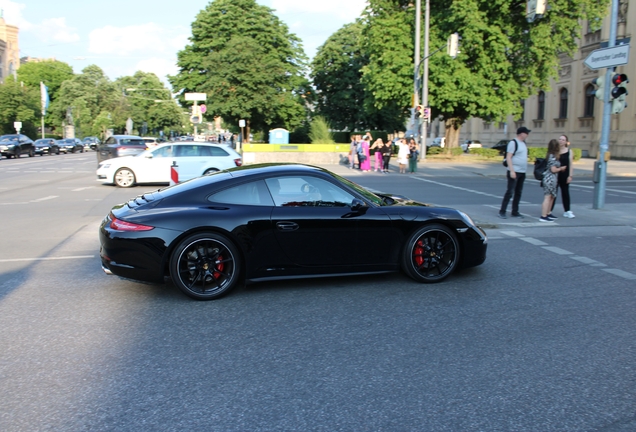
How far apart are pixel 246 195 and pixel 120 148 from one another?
1978 centimetres

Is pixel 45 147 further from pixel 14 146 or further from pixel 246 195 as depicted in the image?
pixel 246 195

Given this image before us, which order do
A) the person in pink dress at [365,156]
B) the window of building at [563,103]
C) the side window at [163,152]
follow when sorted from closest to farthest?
the side window at [163,152], the person in pink dress at [365,156], the window of building at [563,103]

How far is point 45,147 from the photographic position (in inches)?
2039

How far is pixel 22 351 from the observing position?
4.43m

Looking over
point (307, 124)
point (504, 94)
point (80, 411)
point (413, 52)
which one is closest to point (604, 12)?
point (504, 94)

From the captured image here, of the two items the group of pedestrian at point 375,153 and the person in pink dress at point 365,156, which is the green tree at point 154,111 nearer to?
the group of pedestrian at point 375,153

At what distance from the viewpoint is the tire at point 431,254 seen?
6.34 meters

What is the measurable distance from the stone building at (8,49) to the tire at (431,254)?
101m

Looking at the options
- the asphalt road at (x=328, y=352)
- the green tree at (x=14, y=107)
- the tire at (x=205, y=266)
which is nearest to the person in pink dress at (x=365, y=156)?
the asphalt road at (x=328, y=352)

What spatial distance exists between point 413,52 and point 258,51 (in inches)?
675

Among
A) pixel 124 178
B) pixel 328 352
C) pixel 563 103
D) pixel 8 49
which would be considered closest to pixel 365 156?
pixel 124 178

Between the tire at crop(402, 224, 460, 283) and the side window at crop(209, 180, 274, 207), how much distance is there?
1.64 metres

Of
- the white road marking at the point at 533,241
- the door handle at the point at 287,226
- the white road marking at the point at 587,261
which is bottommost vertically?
the white road marking at the point at 587,261

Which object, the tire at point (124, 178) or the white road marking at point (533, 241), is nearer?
the white road marking at point (533, 241)
